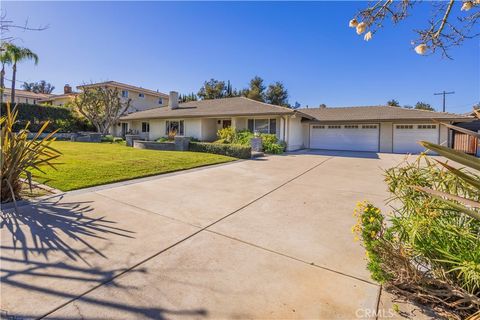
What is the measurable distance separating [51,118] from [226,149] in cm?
2486

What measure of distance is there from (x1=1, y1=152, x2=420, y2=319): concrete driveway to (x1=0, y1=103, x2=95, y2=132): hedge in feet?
87.8

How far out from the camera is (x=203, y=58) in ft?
68.7

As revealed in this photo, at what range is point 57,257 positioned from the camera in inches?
117

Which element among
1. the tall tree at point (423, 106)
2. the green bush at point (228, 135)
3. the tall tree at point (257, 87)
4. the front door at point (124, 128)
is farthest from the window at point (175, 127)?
the tall tree at point (423, 106)

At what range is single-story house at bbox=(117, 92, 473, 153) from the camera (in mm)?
17672

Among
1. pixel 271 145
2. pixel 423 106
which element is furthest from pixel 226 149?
pixel 423 106

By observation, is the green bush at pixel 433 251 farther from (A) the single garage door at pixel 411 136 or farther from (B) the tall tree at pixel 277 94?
(B) the tall tree at pixel 277 94

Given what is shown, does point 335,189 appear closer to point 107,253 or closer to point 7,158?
point 107,253

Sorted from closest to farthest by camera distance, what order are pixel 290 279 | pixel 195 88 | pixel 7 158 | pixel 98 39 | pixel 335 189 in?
pixel 290 279, pixel 7 158, pixel 335 189, pixel 98 39, pixel 195 88

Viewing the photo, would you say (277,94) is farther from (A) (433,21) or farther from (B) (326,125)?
(A) (433,21)

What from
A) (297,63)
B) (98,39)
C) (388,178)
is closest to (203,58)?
(297,63)

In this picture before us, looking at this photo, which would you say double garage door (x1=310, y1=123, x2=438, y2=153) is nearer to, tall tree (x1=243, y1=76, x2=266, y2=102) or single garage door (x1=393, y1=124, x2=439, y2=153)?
single garage door (x1=393, y1=124, x2=439, y2=153)

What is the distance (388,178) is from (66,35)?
8927 millimetres

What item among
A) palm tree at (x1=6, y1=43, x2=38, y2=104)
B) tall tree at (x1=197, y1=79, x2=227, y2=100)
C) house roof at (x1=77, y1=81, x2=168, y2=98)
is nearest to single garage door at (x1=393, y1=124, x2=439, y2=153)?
tall tree at (x1=197, y1=79, x2=227, y2=100)
